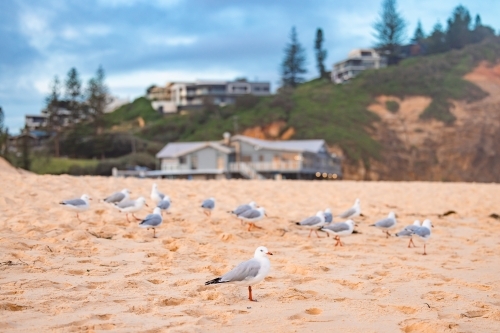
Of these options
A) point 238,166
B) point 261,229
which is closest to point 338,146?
point 238,166

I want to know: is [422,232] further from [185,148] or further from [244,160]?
[185,148]

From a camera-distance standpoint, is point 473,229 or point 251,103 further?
point 251,103

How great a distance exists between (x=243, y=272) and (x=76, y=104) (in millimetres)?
69831

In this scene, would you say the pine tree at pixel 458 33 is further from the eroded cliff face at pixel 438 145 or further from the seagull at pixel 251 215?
the seagull at pixel 251 215

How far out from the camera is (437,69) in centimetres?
7881

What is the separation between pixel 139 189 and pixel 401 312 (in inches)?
454

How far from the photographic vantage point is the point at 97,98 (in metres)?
71.6

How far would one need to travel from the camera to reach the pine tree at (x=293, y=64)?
91.9m

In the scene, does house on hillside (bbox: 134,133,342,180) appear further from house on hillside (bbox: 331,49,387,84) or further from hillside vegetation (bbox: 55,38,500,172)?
house on hillside (bbox: 331,49,387,84)

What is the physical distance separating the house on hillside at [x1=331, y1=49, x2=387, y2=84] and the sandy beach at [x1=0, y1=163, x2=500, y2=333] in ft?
285

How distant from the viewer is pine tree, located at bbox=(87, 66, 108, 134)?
69.6m

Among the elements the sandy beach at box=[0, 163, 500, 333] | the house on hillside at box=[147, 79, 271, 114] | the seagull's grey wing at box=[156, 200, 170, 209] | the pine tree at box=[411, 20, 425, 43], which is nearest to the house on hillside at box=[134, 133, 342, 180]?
the house on hillside at box=[147, 79, 271, 114]

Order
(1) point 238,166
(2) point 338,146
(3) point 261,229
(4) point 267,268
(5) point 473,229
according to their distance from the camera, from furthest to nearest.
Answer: (2) point 338,146 < (1) point 238,166 < (5) point 473,229 < (3) point 261,229 < (4) point 267,268

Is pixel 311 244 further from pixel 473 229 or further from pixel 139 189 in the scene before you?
pixel 139 189
